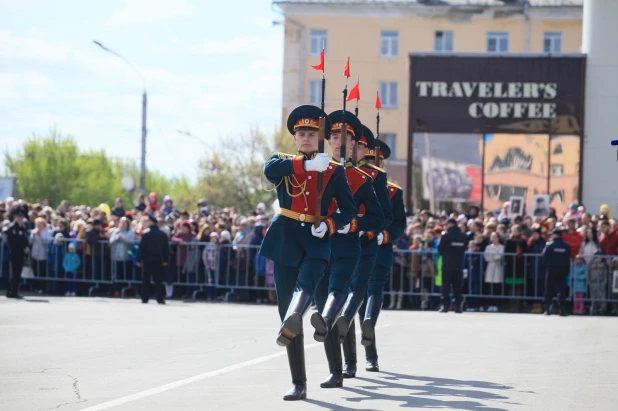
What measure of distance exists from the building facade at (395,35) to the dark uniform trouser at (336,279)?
49253 mm

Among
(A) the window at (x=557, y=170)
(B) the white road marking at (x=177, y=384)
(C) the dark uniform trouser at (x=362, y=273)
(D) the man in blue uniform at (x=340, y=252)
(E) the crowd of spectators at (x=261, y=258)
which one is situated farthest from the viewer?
(A) the window at (x=557, y=170)

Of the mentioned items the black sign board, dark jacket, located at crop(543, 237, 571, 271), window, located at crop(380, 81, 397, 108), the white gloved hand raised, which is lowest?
dark jacket, located at crop(543, 237, 571, 271)

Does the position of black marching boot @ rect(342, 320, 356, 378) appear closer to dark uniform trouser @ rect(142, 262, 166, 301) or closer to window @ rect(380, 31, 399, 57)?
dark uniform trouser @ rect(142, 262, 166, 301)

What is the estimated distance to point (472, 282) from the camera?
2417 centimetres

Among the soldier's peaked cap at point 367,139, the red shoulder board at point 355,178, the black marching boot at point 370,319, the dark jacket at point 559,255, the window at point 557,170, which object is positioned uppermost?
the window at point 557,170

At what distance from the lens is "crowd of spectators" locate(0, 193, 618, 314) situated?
23.5 meters

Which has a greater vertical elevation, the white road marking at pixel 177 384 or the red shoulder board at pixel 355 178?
the red shoulder board at pixel 355 178

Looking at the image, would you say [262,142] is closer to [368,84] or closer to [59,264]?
[368,84]

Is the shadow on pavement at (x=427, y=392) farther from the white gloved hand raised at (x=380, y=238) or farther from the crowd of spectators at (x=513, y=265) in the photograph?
the crowd of spectators at (x=513, y=265)

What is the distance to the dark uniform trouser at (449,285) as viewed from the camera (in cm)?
2339

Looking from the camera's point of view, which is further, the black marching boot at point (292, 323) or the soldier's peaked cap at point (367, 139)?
the soldier's peaked cap at point (367, 139)

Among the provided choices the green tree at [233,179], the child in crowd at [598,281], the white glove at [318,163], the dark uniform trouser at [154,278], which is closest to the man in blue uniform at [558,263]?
the child in crowd at [598,281]

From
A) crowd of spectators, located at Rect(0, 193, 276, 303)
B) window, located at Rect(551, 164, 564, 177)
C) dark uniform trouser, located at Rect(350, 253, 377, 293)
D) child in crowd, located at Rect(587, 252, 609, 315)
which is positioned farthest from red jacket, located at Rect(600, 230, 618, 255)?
dark uniform trouser, located at Rect(350, 253, 377, 293)

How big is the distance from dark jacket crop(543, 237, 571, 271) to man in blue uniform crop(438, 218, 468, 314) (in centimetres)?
162
